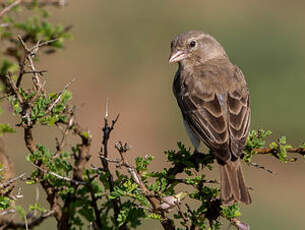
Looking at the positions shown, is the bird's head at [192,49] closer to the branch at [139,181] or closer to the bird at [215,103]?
the bird at [215,103]

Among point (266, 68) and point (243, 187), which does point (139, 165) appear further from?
point (266, 68)

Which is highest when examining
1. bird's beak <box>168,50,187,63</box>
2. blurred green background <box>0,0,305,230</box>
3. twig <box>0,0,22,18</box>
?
twig <box>0,0,22,18</box>

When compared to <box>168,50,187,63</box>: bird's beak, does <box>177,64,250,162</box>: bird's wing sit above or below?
below

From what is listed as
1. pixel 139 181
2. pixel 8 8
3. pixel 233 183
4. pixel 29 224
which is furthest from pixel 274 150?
pixel 8 8

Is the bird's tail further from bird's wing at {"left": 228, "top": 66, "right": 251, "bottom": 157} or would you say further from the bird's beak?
the bird's beak

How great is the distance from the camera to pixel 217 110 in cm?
598

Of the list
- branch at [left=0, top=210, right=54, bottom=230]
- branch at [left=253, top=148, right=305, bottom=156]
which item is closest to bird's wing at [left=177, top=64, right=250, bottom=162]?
branch at [left=253, top=148, right=305, bottom=156]

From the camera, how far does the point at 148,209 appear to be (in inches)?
141

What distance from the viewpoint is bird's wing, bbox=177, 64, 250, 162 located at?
5426 millimetres

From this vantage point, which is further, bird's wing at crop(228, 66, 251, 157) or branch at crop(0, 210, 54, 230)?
bird's wing at crop(228, 66, 251, 157)

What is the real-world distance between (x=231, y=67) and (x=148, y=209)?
378 cm

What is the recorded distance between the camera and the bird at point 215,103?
17.2 ft

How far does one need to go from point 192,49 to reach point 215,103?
4.80ft

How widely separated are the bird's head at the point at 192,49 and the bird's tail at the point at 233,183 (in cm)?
221
